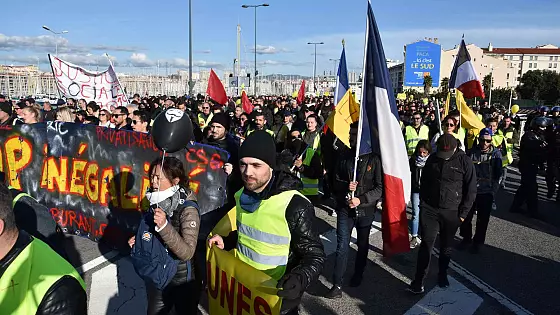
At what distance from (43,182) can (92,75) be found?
7111 mm

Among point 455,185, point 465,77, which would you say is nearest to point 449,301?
point 455,185

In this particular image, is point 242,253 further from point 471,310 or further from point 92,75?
point 92,75

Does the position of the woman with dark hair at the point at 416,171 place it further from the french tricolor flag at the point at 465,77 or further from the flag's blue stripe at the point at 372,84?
the french tricolor flag at the point at 465,77

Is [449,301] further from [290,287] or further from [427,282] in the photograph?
[290,287]

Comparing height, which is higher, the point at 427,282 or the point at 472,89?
the point at 472,89

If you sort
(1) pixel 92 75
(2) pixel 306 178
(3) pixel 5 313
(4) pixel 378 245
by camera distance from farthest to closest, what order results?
(1) pixel 92 75 → (2) pixel 306 178 → (4) pixel 378 245 → (3) pixel 5 313

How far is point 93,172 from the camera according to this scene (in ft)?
17.4

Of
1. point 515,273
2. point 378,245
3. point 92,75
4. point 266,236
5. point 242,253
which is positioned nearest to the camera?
point 266,236

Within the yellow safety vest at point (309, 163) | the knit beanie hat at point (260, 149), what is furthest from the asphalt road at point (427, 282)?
the knit beanie hat at point (260, 149)

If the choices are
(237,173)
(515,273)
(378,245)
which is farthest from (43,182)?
(515,273)

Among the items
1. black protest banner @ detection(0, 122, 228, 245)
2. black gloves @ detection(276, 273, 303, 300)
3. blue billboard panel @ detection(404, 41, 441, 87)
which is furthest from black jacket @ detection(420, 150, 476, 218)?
blue billboard panel @ detection(404, 41, 441, 87)

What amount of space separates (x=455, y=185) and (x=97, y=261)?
4058 millimetres

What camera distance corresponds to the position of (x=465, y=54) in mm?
9031

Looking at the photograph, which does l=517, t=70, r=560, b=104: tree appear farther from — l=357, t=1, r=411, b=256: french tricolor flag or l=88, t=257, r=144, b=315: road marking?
l=88, t=257, r=144, b=315: road marking
